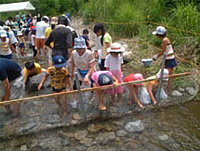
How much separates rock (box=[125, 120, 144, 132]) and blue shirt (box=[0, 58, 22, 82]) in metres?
2.19

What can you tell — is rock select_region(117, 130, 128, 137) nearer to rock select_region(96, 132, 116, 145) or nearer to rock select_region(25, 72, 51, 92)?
rock select_region(96, 132, 116, 145)

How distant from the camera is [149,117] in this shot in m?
3.69

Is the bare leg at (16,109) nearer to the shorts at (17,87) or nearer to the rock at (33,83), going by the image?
the shorts at (17,87)

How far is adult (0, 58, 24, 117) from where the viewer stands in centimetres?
332

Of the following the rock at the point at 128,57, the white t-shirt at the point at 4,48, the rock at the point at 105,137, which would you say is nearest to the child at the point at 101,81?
the rock at the point at 105,137

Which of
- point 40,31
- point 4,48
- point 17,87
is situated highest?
point 40,31

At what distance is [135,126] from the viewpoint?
137 inches

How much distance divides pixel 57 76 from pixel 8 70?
2.83ft

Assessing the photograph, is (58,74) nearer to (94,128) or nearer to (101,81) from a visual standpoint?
(101,81)

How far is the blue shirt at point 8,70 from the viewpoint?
327 cm

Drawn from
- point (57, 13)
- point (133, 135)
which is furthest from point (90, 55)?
point (57, 13)

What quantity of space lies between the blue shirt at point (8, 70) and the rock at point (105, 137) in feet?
5.95


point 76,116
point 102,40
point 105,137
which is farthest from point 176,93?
point 76,116

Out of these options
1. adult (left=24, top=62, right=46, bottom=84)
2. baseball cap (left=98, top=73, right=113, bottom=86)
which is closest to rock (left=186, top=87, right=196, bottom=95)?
baseball cap (left=98, top=73, right=113, bottom=86)
